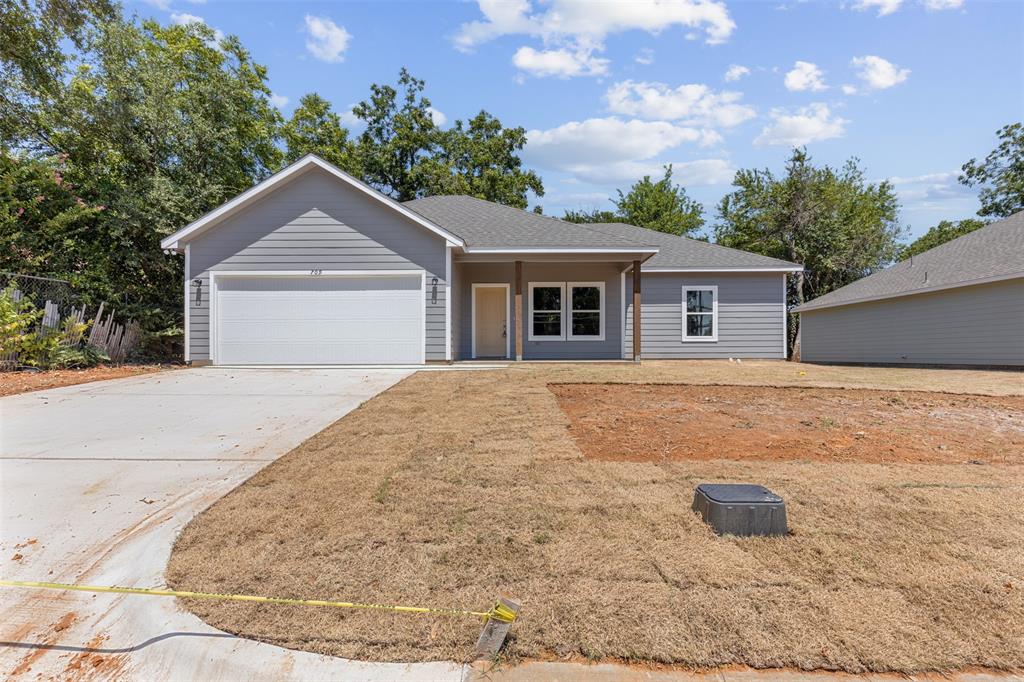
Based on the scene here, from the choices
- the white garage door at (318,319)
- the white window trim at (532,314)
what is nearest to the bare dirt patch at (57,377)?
the white garage door at (318,319)

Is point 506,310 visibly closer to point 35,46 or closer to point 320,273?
point 320,273

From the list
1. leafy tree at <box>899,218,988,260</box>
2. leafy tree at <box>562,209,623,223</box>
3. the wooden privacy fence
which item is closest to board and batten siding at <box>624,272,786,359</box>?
the wooden privacy fence

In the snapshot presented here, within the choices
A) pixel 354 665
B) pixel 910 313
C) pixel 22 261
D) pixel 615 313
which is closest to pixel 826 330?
pixel 910 313

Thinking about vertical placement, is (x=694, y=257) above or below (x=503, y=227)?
below

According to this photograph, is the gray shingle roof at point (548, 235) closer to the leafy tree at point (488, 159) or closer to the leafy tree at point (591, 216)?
the leafy tree at point (488, 159)

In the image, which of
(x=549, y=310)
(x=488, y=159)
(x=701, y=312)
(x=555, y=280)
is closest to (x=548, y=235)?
(x=555, y=280)

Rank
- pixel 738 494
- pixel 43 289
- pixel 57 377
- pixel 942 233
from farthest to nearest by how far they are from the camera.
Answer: pixel 942 233
pixel 43 289
pixel 57 377
pixel 738 494

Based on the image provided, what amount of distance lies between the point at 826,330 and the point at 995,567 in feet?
63.6

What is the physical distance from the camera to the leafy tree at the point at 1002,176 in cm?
2747

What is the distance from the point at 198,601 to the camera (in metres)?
→ 2.44

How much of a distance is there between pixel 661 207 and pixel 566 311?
21557 mm

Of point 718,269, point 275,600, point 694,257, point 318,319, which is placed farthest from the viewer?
point 694,257

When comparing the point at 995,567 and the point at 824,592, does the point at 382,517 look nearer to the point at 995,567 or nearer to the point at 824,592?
the point at 824,592

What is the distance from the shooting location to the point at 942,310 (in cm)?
1423
